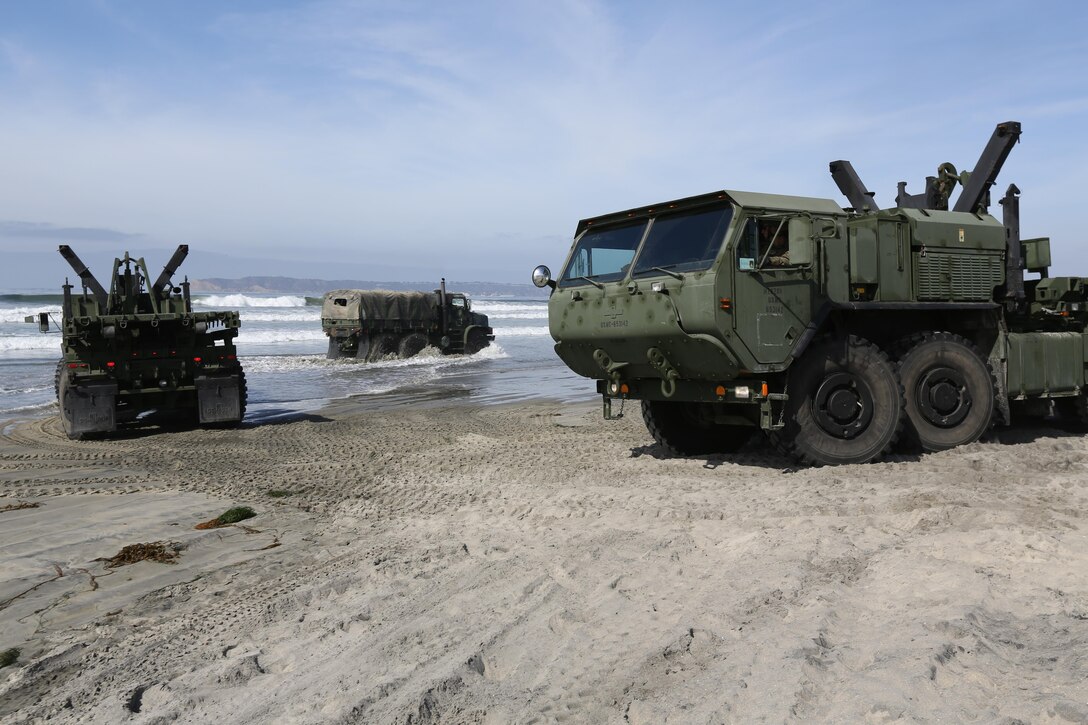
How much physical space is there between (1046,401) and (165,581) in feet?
27.5

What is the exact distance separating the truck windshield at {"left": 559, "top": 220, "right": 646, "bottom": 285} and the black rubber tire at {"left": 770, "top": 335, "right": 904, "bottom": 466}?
1.75 m

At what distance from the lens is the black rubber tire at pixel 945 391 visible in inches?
320

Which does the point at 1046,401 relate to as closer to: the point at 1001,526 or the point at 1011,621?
the point at 1001,526

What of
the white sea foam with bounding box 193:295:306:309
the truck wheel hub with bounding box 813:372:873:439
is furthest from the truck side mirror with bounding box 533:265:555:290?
the white sea foam with bounding box 193:295:306:309

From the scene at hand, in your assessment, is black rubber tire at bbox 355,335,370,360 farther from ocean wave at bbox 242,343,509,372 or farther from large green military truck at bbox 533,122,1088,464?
large green military truck at bbox 533,122,1088,464

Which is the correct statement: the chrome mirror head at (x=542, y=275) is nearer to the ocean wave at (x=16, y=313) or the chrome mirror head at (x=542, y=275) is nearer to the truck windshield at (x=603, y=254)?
the truck windshield at (x=603, y=254)

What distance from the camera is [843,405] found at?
25.0ft

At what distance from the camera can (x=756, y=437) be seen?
363 inches

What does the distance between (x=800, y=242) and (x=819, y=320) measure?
2.74 ft

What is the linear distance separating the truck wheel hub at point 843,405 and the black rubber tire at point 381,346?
2108cm

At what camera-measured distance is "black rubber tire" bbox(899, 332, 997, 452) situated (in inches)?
320

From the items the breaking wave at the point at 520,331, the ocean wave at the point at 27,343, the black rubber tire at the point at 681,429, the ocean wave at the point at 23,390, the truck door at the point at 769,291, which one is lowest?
the ocean wave at the point at 23,390

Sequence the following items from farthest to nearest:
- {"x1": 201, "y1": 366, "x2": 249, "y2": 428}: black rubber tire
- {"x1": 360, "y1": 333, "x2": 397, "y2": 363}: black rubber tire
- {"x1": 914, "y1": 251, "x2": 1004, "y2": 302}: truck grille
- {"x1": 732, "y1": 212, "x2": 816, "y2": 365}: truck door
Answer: {"x1": 360, "y1": 333, "x2": 397, "y2": 363}: black rubber tire, {"x1": 201, "y1": 366, "x2": 249, "y2": 428}: black rubber tire, {"x1": 914, "y1": 251, "x2": 1004, "y2": 302}: truck grille, {"x1": 732, "y1": 212, "x2": 816, "y2": 365}: truck door

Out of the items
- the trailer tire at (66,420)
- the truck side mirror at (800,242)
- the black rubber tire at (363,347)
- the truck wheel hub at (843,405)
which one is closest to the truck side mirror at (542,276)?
the truck side mirror at (800,242)
